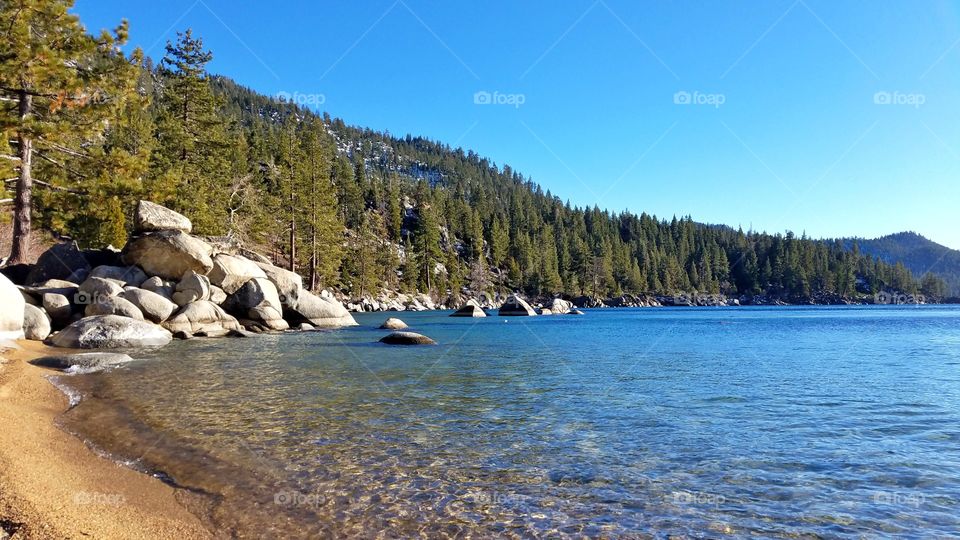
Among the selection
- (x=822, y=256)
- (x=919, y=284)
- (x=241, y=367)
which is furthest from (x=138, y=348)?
(x=919, y=284)

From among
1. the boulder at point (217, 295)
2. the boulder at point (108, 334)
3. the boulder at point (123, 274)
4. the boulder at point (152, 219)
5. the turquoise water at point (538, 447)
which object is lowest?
the turquoise water at point (538, 447)

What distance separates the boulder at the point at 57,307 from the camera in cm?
2200

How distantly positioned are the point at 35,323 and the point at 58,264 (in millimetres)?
7798

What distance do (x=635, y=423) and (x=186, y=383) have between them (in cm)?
1076

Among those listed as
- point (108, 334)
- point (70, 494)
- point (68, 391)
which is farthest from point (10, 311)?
point (70, 494)

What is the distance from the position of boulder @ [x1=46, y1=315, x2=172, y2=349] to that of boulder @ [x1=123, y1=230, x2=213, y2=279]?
246 inches

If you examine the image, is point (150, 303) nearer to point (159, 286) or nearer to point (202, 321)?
point (159, 286)

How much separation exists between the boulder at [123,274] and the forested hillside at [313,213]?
272 centimetres

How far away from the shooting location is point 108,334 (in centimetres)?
2011

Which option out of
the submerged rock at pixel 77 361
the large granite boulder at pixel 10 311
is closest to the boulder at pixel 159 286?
the large granite boulder at pixel 10 311

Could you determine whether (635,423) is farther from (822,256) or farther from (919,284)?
(919,284)

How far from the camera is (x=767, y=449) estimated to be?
330 inches

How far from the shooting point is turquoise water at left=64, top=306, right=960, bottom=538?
5.86 metres

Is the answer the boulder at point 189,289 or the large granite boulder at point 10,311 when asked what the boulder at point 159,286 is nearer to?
the boulder at point 189,289
